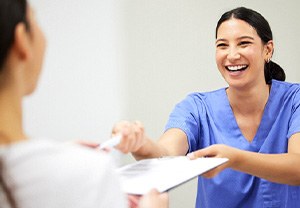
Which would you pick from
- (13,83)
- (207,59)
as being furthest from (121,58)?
(13,83)

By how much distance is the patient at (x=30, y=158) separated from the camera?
1.50 feet

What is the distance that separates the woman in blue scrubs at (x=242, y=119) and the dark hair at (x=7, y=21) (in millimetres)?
661

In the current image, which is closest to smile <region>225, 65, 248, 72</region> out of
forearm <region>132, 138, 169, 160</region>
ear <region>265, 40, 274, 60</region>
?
ear <region>265, 40, 274, 60</region>

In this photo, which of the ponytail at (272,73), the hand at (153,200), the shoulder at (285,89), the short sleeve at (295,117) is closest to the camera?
the hand at (153,200)

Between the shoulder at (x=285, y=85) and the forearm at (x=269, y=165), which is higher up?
the shoulder at (x=285, y=85)

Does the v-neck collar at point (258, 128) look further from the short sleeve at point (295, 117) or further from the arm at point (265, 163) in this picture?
the arm at point (265, 163)

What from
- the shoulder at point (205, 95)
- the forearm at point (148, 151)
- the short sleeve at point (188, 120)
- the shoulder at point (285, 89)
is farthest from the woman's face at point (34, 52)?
the shoulder at point (285, 89)

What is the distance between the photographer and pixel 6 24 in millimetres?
473

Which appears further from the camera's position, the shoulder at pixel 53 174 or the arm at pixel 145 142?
the arm at pixel 145 142

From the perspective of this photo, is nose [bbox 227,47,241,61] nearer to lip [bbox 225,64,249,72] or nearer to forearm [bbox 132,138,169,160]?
lip [bbox 225,64,249,72]

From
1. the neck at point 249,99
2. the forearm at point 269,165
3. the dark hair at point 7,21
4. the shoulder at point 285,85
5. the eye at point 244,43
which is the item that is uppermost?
the dark hair at point 7,21

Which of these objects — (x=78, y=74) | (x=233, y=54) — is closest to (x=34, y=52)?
(x=233, y=54)

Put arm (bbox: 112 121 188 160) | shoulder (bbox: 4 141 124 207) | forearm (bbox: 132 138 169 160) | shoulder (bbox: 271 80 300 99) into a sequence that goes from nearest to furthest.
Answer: shoulder (bbox: 4 141 124 207), arm (bbox: 112 121 188 160), forearm (bbox: 132 138 169 160), shoulder (bbox: 271 80 300 99)

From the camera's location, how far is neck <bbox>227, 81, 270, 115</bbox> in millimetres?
1275
